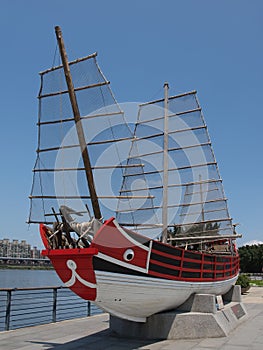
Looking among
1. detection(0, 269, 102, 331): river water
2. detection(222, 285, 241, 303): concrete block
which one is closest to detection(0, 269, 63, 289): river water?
detection(0, 269, 102, 331): river water

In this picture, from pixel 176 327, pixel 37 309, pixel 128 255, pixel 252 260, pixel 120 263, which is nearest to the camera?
pixel 120 263

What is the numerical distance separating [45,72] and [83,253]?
625 centimetres

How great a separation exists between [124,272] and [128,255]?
321 millimetres

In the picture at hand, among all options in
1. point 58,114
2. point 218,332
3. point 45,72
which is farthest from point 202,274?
point 45,72

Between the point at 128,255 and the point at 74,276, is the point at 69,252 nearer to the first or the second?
the point at 74,276

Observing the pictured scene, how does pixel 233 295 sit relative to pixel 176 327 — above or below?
above

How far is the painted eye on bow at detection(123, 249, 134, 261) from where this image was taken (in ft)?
24.5

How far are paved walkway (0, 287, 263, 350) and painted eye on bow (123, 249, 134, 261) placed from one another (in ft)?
5.93

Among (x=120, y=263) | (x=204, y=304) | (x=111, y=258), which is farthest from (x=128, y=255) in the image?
(x=204, y=304)

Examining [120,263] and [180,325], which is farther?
[180,325]

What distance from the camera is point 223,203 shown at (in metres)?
16.4

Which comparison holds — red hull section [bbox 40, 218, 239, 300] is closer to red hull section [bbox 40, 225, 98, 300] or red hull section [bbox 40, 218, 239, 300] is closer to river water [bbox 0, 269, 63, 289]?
red hull section [bbox 40, 225, 98, 300]

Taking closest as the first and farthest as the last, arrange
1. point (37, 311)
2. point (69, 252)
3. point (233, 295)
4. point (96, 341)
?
point (69, 252) → point (96, 341) → point (233, 295) → point (37, 311)

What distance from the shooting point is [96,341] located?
335 inches
